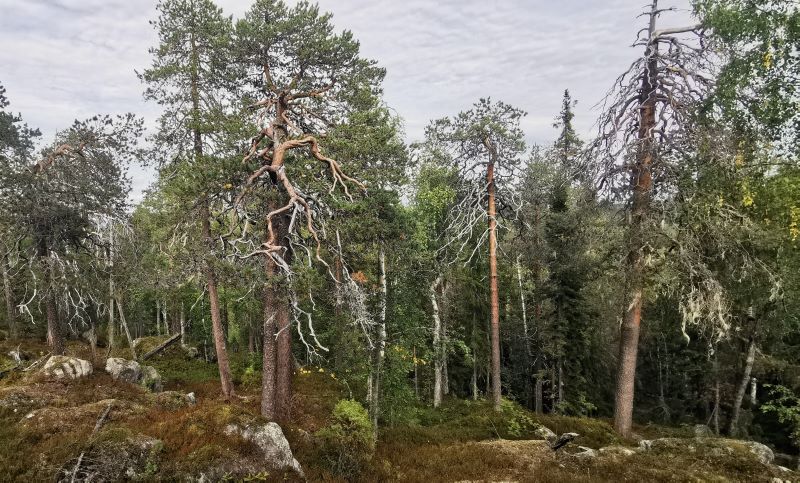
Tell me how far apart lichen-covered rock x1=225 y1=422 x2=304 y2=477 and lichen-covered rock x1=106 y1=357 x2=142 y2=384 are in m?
9.25

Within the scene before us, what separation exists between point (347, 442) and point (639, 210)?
10.2 meters

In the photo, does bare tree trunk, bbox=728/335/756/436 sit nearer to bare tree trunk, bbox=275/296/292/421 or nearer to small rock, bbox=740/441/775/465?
small rock, bbox=740/441/775/465

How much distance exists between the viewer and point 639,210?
11.5 m

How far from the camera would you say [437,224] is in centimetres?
1966

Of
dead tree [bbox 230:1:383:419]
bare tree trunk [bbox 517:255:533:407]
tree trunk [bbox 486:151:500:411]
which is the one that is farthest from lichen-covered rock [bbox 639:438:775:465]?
bare tree trunk [bbox 517:255:533:407]

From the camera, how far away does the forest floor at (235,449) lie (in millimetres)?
7707

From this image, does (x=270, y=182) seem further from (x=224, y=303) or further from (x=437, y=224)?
(x=224, y=303)

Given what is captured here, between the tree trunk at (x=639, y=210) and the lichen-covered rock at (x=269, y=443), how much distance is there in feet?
32.0

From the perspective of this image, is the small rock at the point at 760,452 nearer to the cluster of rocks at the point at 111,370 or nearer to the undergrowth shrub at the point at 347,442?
the undergrowth shrub at the point at 347,442

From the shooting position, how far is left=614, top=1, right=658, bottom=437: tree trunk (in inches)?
442

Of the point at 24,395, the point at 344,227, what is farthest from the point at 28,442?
the point at 344,227

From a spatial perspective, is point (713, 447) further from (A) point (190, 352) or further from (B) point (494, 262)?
(A) point (190, 352)

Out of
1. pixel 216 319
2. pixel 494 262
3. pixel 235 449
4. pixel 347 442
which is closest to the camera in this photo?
pixel 235 449

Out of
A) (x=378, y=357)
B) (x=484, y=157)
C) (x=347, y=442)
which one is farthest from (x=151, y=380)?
(x=484, y=157)
